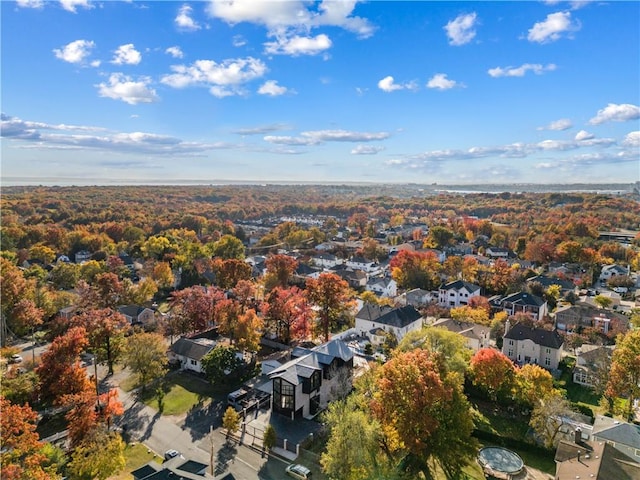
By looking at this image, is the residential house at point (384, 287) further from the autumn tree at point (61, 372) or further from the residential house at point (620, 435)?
the autumn tree at point (61, 372)

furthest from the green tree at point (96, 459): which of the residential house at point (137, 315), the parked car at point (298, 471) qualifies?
the residential house at point (137, 315)

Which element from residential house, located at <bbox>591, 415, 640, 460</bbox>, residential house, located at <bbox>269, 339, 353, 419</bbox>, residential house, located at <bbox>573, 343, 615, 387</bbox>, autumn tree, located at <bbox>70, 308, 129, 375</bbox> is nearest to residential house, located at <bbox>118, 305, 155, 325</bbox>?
autumn tree, located at <bbox>70, 308, 129, 375</bbox>

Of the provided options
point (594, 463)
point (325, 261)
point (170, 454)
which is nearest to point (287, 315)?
point (170, 454)

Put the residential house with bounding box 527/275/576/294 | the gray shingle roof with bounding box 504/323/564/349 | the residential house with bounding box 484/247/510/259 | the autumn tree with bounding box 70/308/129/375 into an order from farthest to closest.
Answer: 1. the residential house with bounding box 484/247/510/259
2. the residential house with bounding box 527/275/576/294
3. the gray shingle roof with bounding box 504/323/564/349
4. the autumn tree with bounding box 70/308/129/375

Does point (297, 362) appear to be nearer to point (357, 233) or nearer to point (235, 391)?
point (235, 391)

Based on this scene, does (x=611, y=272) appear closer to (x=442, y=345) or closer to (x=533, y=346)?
(x=533, y=346)

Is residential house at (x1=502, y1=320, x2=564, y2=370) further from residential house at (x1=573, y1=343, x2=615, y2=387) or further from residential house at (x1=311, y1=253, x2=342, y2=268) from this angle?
residential house at (x1=311, y1=253, x2=342, y2=268)
